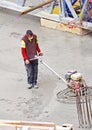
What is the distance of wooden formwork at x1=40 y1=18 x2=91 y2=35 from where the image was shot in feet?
51.8

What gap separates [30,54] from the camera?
1266 centimetres

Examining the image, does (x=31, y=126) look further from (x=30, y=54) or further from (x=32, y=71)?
(x=32, y=71)

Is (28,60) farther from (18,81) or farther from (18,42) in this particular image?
(18,42)

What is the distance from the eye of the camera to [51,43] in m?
15.6

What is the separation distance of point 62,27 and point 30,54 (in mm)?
3778

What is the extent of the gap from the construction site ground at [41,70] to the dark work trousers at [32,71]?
0.72 ft

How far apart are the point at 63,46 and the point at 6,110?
12.5 ft

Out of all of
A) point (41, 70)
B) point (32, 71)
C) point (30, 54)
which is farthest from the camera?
point (41, 70)

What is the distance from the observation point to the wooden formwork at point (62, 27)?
1580 centimetres

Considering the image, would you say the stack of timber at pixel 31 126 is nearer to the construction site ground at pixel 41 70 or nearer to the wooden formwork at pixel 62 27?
the construction site ground at pixel 41 70

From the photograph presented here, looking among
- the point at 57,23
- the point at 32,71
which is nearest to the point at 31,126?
the point at 32,71

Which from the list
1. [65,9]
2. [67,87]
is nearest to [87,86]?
[67,87]

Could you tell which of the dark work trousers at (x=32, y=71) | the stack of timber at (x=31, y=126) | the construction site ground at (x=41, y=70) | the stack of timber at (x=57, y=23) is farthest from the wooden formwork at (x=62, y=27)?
the stack of timber at (x=31, y=126)

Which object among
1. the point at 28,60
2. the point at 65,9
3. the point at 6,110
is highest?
the point at 65,9
